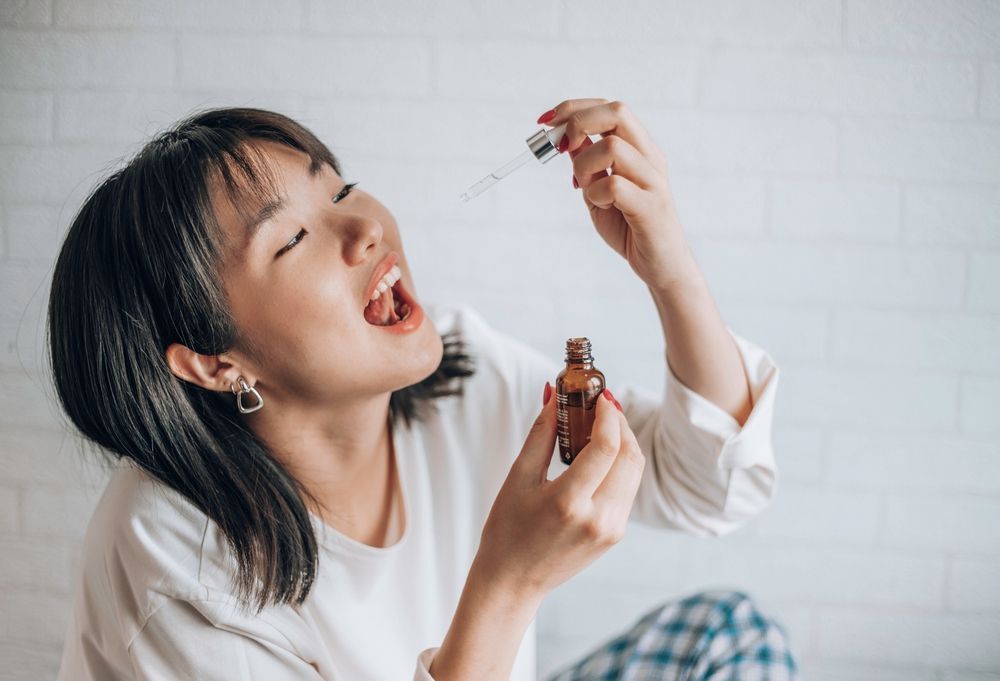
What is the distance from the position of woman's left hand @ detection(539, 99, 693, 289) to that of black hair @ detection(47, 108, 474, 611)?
35cm

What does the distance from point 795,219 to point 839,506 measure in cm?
54

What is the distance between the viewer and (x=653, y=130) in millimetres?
1371

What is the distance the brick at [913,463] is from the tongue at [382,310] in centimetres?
85

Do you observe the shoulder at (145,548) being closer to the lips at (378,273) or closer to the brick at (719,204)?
the lips at (378,273)

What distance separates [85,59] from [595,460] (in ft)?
3.89

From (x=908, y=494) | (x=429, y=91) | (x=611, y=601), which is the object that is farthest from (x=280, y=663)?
(x=908, y=494)

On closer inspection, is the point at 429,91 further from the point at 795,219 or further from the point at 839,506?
the point at 839,506

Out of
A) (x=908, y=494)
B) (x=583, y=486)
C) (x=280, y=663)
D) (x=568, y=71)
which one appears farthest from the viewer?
(x=908, y=494)

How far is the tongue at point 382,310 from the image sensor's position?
1147mm

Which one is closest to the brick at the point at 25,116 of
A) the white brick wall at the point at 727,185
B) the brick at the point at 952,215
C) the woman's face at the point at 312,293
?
the white brick wall at the point at 727,185

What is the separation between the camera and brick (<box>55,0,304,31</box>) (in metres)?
1.38

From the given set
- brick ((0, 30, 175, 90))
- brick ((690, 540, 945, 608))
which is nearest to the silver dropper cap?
brick ((0, 30, 175, 90))

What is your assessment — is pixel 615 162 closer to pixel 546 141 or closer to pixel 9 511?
pixel 546 141

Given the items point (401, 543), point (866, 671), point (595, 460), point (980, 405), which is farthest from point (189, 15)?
point (866, 671)
